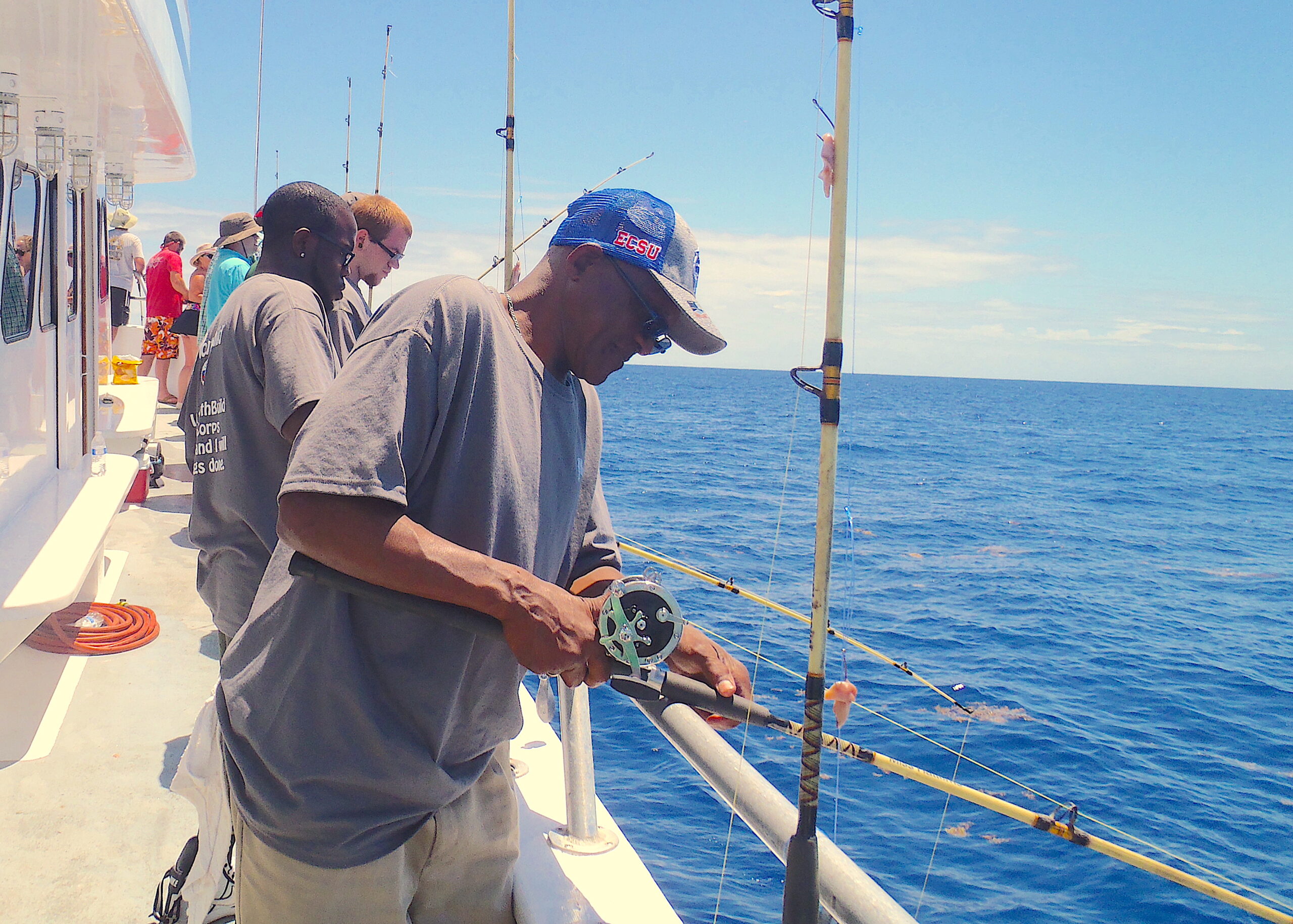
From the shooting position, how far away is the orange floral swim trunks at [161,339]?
10242 mm

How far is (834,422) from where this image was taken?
1.87 m

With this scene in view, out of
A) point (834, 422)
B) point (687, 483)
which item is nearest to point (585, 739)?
point (834, 422)

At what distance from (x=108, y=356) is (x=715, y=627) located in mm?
9631

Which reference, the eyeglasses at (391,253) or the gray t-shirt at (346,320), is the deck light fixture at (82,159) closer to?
the eyeglasses at (391,253)

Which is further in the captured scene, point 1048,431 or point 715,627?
point 1048,431

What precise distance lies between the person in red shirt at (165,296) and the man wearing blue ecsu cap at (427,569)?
971 cm

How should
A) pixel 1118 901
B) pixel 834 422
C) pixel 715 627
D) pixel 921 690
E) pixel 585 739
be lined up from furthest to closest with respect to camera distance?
1. pixel 715 627
2. pixel 921 690
3. pixel 1118 901
4. pixel 585 739
5. pixel 834 422

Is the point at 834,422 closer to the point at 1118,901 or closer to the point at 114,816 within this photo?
the point at 114,816

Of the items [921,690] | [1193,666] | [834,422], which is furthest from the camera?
[1193,666]

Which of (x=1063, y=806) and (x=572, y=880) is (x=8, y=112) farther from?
(x=1063, y=806)

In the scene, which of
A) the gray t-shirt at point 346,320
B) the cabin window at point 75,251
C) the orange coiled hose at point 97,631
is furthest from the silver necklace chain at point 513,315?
the cabin window at point 75,251

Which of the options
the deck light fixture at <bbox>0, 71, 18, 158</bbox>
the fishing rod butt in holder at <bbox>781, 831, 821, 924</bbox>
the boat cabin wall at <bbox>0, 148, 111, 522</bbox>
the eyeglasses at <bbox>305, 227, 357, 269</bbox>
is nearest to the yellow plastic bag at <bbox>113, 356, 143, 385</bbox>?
the boat cabin wall at <bbox>0, 148, 111, 522</bbox>

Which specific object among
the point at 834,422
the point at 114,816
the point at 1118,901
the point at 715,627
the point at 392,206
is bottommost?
the point at 1118,901

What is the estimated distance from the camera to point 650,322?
5.20ft
